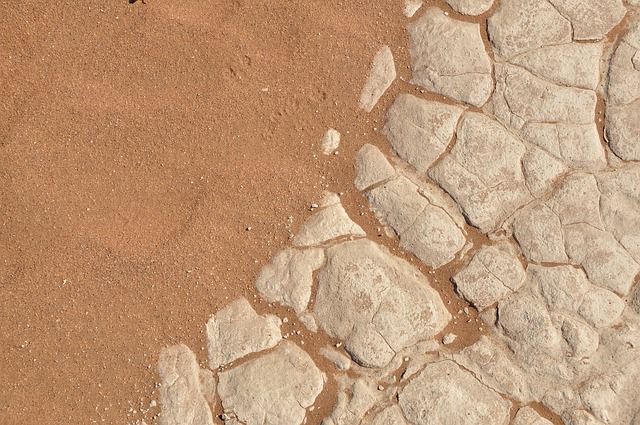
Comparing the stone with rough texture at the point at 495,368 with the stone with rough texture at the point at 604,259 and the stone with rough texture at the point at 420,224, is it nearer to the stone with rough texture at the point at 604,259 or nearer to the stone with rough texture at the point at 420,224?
the stone with rough texture at the point at 420,224

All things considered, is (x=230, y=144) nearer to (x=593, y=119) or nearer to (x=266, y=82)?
(x=266, y=82)

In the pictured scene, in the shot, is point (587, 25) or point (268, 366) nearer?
point (268, 366)

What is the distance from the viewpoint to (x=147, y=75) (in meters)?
3.74

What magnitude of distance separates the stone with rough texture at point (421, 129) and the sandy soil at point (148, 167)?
13cm

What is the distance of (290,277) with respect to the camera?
3596mm

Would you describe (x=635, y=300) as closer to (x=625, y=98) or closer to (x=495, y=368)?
Answer: (x=495, y=368)

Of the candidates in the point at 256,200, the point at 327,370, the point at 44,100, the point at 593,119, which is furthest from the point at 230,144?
the point at 593,119

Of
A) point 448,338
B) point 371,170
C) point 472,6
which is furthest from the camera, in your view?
point 472,6

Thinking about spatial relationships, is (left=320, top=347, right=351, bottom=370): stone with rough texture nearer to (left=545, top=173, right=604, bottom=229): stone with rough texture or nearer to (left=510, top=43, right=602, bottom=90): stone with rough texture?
(left=545, top=173, right=604, bottom=229): stone with rough texture

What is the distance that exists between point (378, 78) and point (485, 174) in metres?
0.89

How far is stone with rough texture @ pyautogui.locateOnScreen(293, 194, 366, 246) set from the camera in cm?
363

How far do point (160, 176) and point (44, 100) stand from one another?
0.86m

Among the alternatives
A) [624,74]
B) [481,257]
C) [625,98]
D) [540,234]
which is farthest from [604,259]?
[624,74]

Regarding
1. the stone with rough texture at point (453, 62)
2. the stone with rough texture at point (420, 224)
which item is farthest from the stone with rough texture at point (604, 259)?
the stone with rough texture at point (453, 62)
